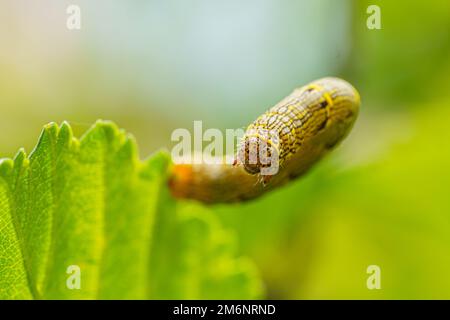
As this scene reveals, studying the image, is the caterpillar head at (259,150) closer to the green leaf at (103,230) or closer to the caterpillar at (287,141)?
the caterpillar at (287,141)

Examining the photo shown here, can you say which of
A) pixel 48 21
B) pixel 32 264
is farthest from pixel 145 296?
pixel 48 21

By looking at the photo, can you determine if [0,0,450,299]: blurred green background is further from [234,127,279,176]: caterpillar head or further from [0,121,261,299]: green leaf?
[234,127,279,176]: caterpillar head

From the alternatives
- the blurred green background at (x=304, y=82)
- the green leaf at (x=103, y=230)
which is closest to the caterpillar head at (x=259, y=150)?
the green leaf at (x=103, y=230)

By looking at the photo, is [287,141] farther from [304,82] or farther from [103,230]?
[304,82]

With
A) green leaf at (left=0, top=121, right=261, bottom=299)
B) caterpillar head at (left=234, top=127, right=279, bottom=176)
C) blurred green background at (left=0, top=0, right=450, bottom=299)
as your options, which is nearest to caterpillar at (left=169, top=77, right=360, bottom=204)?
caterpillar head at (left=234, top=127, right=279, bottom=176)

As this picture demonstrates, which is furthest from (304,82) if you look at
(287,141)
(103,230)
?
(287,141)
